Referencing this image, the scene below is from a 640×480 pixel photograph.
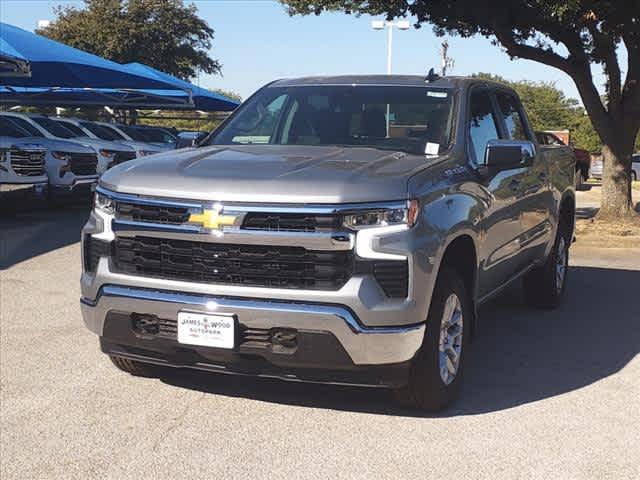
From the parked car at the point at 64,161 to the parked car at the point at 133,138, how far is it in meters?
2.37

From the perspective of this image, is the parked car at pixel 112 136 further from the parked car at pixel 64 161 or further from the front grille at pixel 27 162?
the front grille at pixel 27 162

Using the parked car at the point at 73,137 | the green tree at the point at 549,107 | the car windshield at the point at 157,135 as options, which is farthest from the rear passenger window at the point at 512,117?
the green tree at the point at 549,107

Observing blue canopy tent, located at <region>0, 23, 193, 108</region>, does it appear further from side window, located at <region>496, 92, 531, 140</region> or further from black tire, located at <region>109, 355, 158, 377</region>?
black tire, located at <region>109, 355, 158, 377</region>

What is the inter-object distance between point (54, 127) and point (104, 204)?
44.7 feet

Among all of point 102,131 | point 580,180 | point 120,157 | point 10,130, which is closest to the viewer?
point 10,130

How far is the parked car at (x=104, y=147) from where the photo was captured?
16.7 m

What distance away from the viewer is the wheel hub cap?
15.3ft

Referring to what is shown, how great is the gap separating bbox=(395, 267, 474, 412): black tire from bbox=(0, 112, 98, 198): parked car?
36.7ft

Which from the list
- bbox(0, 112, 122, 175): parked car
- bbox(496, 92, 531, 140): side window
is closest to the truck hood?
bbox(496, 92, 531, 140): side window

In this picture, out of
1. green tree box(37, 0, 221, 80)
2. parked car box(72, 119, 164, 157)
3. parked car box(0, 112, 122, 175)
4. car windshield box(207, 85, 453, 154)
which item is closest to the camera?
car windshield box(207, 85, 453, 154)

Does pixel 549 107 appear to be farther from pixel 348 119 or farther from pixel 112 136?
pixel 348 119

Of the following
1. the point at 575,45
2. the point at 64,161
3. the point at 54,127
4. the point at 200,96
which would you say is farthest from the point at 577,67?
the point at 200,96

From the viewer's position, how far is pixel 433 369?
4527mm

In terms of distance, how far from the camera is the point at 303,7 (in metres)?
15.4
